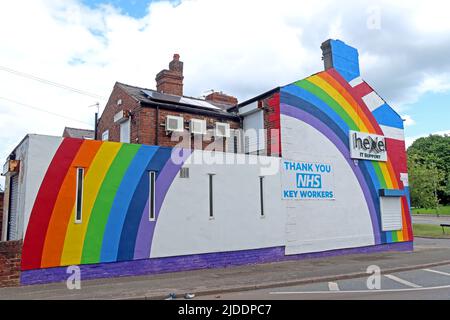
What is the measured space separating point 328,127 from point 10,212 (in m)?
13.0

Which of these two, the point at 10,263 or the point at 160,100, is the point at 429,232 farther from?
the point at 10,263

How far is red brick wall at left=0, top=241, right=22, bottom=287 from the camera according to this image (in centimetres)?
938

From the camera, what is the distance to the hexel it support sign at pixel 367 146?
18016mm

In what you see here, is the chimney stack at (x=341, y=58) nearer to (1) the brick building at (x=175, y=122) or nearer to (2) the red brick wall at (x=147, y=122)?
(1) the brick building at (x=175, y=122)

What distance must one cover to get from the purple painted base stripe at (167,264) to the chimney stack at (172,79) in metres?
10.7

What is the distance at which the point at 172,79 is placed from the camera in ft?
68.3

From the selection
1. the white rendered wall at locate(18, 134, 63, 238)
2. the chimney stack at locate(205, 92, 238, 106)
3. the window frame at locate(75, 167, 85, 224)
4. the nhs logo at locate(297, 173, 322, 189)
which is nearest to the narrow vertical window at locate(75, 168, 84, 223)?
the window frame at locate(75, 167, 85, 224)

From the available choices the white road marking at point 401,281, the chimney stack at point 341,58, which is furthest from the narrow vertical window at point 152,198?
the chimney stack at point 341,58

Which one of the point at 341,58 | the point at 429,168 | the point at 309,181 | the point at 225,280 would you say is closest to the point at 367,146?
the point at 309,181

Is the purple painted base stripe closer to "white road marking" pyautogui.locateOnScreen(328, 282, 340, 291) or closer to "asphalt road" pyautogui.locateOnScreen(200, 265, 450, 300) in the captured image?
"asphalt road" pyautogui.locateOnScreen(200, 265, 450, 300)

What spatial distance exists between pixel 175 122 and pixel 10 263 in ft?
28.1

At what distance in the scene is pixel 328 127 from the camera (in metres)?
17.2

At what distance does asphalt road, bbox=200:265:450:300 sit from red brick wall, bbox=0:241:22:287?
4.79 meters
